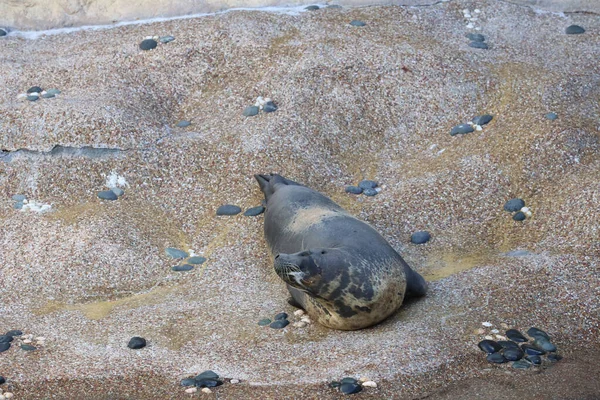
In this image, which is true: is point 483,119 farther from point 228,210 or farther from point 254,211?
point 228,210

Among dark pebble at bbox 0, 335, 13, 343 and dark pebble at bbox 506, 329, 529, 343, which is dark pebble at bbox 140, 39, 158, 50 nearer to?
dark pebble at bbox 0, 335, 13, 343

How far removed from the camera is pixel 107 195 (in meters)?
6.46

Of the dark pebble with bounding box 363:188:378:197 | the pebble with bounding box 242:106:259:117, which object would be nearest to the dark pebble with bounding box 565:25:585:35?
the dark pebble with bounding box 363:188:378:197

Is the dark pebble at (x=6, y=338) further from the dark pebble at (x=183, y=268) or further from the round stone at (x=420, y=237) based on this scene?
the round stone at (x=420, y=237)

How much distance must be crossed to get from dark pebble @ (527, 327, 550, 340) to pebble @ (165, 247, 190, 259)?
2.68m

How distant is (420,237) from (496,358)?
175 centimetres

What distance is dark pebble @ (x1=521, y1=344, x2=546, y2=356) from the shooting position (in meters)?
4.34

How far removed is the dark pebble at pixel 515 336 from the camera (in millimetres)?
4484

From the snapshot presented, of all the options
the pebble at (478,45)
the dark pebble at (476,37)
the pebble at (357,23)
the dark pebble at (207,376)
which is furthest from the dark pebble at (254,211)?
the dark pebble at (476,37)

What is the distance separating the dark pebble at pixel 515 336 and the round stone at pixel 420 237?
146 cm

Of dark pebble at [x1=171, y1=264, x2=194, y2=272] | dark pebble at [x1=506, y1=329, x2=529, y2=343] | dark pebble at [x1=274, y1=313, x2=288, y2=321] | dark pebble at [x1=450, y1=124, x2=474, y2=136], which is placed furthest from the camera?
dark pebble at [x1=450, y1=124, x2=474, y2=136]

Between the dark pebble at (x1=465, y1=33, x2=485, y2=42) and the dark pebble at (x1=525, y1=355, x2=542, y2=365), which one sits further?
the dark pebble at (x1=465, y1=33, x2=485, y2=42)

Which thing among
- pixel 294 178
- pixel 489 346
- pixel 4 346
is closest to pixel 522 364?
pixel 489 346

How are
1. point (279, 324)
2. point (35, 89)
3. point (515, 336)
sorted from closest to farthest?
point (515, 336)
point (279, 324)
point (35, 89)
